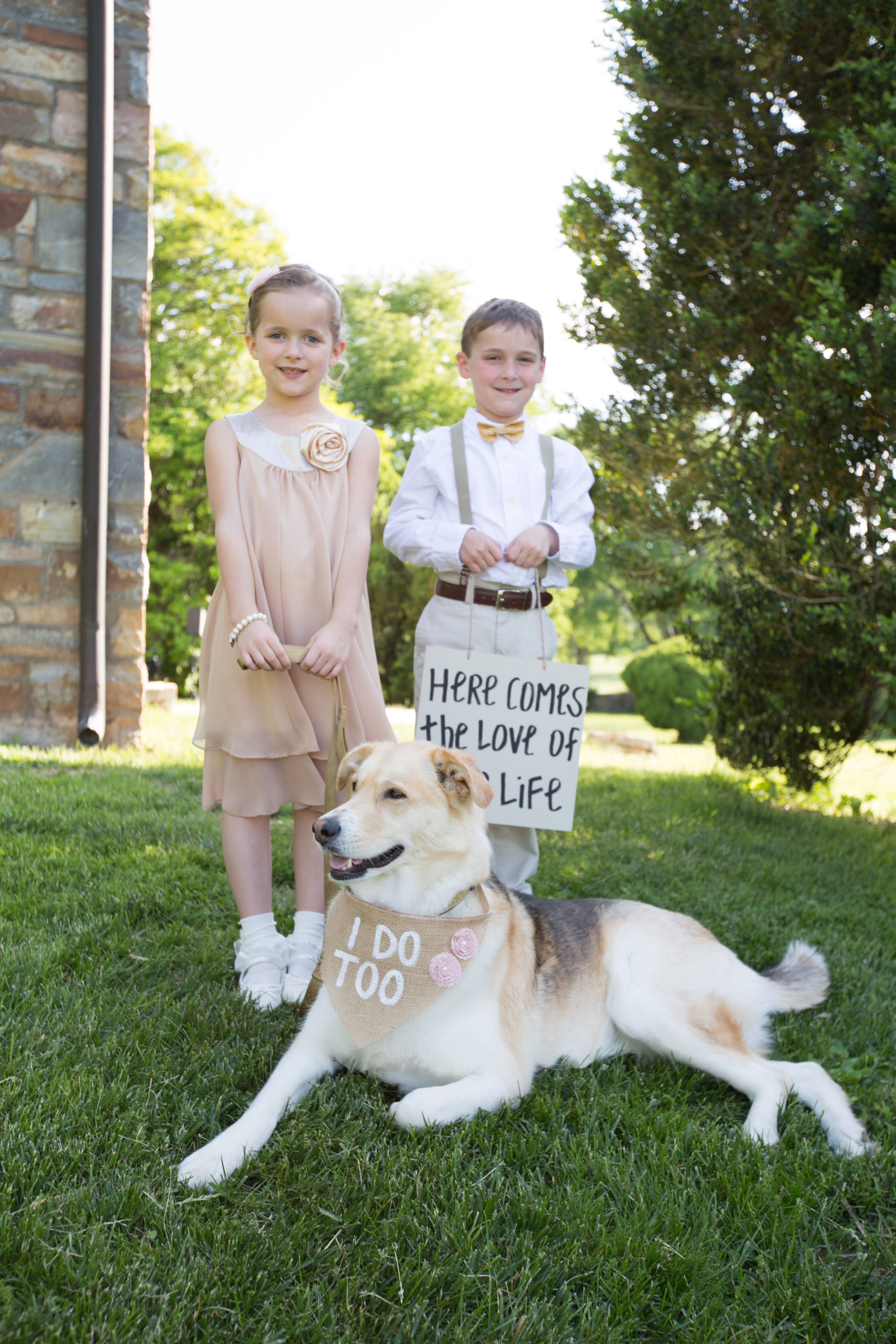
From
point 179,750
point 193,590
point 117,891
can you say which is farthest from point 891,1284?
point 193,590

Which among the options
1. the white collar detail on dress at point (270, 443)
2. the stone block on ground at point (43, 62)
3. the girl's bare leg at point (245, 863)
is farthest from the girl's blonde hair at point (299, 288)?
the stone block on ground at point (43, 62)

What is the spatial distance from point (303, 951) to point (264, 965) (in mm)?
176

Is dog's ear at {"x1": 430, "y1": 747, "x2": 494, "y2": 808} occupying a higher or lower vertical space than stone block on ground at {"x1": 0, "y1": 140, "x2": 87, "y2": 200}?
lower

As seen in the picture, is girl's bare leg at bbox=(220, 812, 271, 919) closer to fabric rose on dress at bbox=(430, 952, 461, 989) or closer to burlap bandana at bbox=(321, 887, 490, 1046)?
burlap bandana at bbox=(321, 887, 490, 1046)

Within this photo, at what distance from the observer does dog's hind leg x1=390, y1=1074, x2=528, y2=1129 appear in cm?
227

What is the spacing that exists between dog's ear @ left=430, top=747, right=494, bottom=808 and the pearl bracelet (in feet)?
2.63

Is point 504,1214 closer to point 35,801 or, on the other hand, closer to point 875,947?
point 875,947

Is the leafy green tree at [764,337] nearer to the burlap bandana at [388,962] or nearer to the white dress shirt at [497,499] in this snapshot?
the white dress shirt at [497,499]

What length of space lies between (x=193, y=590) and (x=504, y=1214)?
57.5ft

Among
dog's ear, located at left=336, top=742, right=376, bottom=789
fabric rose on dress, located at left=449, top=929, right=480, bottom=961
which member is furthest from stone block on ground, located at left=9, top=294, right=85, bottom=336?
fabric rose on dress, located at left=449, top=929, right=480, bottom=961

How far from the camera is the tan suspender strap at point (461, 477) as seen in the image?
3.70 m

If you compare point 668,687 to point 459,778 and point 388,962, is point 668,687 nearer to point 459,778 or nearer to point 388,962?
point 459,778

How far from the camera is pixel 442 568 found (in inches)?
143

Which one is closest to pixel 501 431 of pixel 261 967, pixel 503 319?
pixel 503 319
